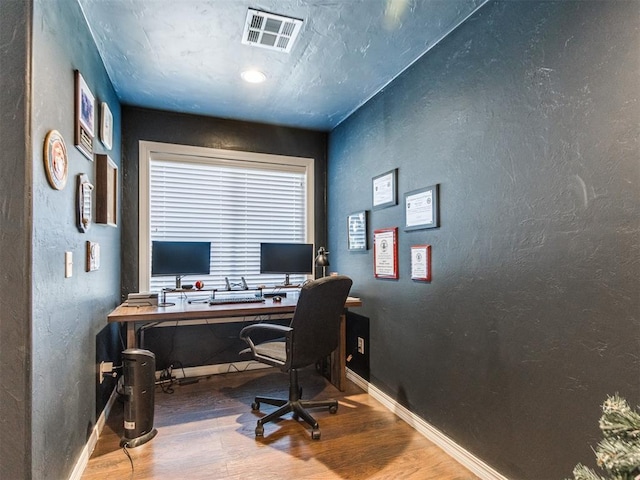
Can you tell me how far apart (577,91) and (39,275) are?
224 cm

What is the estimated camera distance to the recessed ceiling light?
2.49 meters

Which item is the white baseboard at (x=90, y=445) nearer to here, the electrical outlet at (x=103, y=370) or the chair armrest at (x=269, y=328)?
the electrical outlet at (x=103, y=370)

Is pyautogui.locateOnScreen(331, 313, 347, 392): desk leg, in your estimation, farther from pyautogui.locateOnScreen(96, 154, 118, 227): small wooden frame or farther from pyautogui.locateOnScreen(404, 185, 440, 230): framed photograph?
pyautogui.locateOnScreen(96, 154, 118, 227): small wooden frame

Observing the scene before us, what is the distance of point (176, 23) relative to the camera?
1.94 metres

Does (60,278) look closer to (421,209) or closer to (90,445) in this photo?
(90,445)

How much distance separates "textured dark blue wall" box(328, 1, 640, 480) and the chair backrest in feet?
1.69

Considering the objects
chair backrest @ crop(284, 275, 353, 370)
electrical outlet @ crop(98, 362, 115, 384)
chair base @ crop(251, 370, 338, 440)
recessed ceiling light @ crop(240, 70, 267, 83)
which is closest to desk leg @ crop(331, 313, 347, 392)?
chair base @ crop(251, 370, 338, 440)

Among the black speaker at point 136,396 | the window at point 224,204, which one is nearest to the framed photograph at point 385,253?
the window at point 224,204

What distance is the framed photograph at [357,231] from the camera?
294 centimetres

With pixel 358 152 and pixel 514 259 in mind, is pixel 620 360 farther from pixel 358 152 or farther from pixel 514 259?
pixel 358 152

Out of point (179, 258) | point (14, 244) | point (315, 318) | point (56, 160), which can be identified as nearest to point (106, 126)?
point (56, 160)

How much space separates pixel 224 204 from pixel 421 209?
200 centimetres

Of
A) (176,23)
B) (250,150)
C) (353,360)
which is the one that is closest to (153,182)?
(250,150)

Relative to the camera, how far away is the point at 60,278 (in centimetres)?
154
